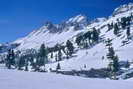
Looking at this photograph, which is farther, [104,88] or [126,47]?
[126,47]

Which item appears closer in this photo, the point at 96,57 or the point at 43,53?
the point at 43,53

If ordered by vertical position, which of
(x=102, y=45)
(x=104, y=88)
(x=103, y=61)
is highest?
(x=102, y=45)

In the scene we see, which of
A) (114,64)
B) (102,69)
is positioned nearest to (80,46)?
(102,69)

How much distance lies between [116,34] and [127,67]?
238 feet

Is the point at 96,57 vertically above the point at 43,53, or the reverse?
the point at 43,53

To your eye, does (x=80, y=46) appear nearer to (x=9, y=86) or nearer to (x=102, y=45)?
(x=102, y=45)

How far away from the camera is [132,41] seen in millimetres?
145750

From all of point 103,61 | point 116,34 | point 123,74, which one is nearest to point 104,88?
point 123,74

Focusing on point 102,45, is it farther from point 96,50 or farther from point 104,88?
point 104,88

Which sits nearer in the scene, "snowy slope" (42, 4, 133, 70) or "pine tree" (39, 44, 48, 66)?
"pine tree" (39, 44, 48, 66)

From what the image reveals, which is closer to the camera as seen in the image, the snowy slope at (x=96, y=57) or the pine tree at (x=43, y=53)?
the pine tree at (x=43, y=53)

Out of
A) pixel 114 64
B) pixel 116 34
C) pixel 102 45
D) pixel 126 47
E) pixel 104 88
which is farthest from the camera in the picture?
pixel 116 34

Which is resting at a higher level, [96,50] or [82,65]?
[96,50]

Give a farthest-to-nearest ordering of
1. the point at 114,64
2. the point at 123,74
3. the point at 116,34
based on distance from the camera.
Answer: the point at 116,34 → the point at 123,74 → the point at 114,64
